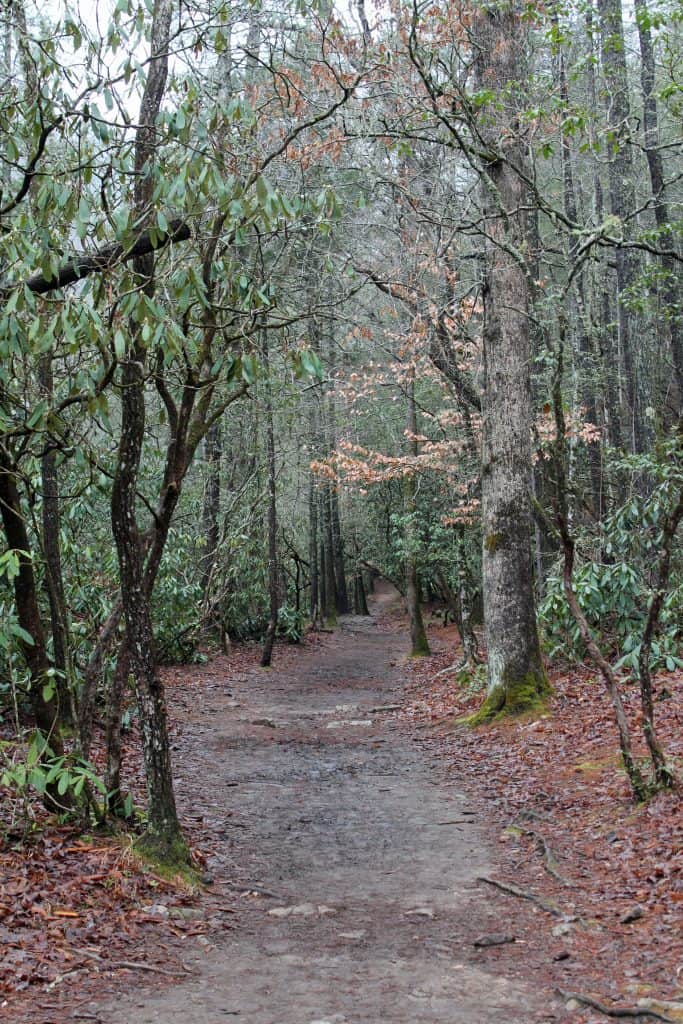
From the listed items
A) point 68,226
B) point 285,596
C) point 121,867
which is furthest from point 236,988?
point 285,596

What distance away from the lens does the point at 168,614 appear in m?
15.8

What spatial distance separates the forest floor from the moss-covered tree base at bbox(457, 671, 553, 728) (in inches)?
11.8

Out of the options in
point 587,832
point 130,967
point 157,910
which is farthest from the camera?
point 587,832

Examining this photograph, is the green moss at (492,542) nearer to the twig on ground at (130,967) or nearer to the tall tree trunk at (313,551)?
the twig on ground at (130,967)

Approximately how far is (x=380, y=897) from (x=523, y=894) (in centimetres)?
90

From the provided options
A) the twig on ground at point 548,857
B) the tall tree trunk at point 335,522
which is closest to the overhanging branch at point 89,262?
the twig on ground at point 548,857

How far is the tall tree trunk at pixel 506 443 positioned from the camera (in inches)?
414

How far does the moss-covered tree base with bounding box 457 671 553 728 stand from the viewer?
10219 millimetres

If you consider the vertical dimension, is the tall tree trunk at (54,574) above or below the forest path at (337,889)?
above

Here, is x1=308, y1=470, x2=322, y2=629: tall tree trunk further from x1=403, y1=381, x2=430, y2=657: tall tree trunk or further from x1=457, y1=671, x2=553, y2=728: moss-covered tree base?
x1=457, y1=671, x2=553, y2=728: moss-covered tree base

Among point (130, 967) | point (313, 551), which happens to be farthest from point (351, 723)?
point (313, 551)

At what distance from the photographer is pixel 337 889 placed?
18.7 feet

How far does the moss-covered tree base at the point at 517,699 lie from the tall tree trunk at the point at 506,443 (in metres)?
0.01

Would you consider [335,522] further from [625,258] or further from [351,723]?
[351,723]
